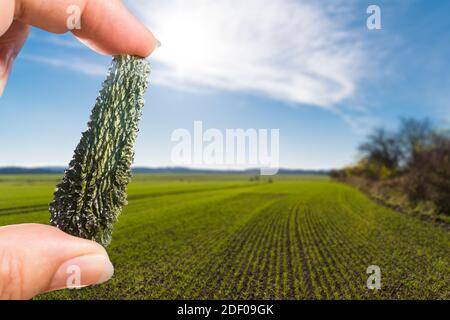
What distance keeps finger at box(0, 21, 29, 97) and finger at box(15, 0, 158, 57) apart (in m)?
0.49

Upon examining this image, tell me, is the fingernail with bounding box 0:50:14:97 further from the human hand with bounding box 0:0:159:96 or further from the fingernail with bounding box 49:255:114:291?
the fingernail with bounding box 49:255:114:291

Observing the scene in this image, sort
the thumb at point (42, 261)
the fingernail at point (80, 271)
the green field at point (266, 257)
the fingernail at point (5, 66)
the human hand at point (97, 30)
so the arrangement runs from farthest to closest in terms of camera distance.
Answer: the green field at point (266, 257) < the fingernail at point (5, 66) < the human hand at point (97, 30) < the fingernail at point (80, 271) < the thumb at point (42, 261)

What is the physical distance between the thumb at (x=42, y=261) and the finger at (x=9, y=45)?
1.58m

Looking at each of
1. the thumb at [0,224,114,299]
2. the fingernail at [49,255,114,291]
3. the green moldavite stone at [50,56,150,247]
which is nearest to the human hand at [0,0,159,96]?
the green moldavite stone at [50,56,150,247]

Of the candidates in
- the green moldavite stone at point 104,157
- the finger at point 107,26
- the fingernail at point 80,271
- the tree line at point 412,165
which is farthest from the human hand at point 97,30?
the tree line at point 412,165

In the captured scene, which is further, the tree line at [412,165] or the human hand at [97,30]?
the tree line at [412,165]

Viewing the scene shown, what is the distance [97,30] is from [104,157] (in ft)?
4.38

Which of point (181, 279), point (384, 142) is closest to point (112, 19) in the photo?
point (181, 279)

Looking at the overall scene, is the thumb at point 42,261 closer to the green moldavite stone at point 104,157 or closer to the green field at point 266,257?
the green moldavite stone at point 104,157

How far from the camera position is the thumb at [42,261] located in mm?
3256

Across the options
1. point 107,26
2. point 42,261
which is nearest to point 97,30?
point 107,26

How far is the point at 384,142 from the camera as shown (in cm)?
8338

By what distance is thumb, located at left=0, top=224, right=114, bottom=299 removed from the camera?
326 cm

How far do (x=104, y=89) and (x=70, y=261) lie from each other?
171cm
